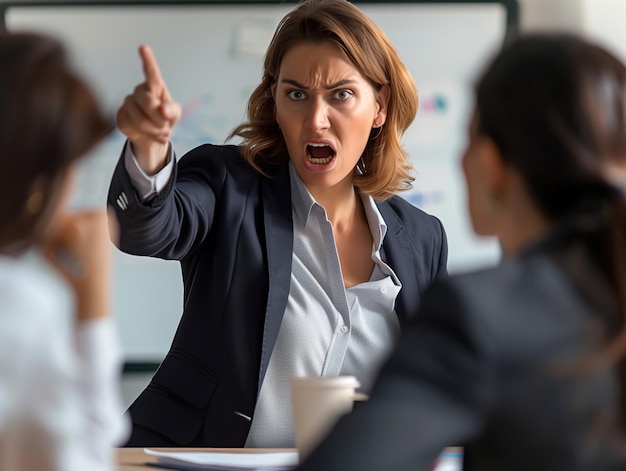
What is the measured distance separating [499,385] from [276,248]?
1169mm

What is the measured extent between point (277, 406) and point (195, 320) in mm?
246

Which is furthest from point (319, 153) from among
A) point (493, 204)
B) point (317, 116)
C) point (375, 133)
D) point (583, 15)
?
point (583, 15)

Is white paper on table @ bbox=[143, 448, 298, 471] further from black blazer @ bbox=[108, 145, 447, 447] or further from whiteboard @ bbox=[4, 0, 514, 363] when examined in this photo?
whiteboard @ bbox=[4, 0, 514, 363]

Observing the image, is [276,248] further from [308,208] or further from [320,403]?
[320,403]

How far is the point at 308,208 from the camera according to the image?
6.47ft

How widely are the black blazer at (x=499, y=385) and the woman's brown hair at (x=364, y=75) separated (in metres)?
1.27

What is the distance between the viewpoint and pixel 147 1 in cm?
323

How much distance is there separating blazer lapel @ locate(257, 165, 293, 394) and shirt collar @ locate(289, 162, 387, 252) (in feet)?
0.06

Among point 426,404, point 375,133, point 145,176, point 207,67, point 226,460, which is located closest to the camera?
point 426,404

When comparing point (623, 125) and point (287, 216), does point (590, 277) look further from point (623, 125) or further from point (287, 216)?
point (287, 216)

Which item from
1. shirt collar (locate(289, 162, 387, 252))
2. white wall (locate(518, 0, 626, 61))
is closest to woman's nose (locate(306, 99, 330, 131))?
shirt collar (locate(289, 162, 387, 252))

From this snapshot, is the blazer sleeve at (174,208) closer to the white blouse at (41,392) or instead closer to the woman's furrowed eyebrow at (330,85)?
the woman's furrowed eyebrow at (330,85)

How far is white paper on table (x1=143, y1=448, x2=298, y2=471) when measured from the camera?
53.2 inches

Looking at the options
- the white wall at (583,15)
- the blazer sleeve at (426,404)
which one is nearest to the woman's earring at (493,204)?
the blazer sleeve at (426,404)
